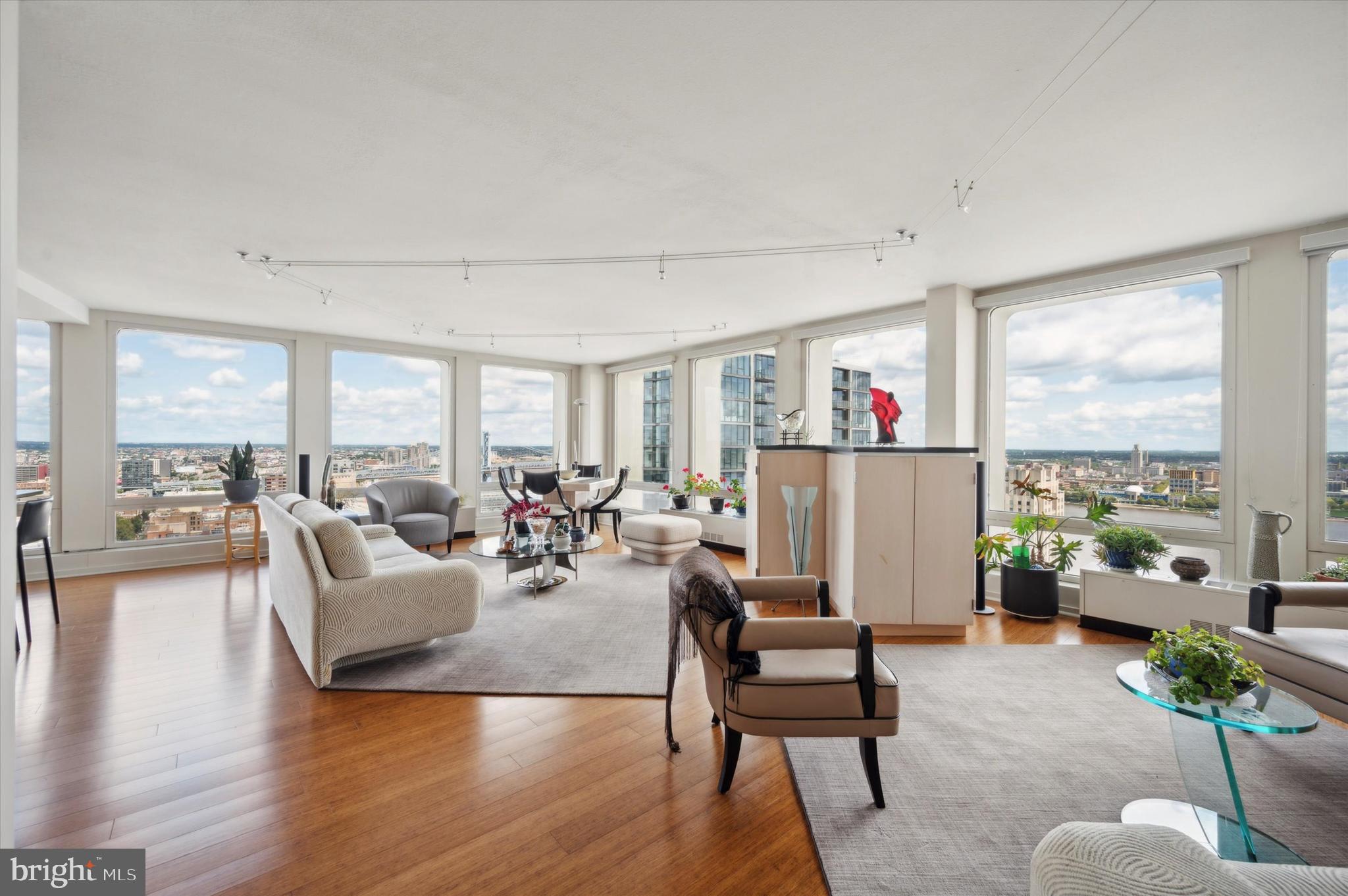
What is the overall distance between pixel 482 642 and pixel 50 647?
8.51ft

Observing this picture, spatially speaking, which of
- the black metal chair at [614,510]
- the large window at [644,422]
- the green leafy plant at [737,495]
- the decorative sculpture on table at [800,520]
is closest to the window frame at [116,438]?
the black metal chair at [614,510]

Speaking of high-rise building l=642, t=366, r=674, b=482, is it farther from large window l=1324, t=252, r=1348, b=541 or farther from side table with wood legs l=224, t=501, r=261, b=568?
large window l=1324, t=252, r=1348, b=541

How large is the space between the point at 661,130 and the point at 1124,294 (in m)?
3.83

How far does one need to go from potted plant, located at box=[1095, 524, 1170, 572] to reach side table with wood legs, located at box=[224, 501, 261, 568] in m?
7.49

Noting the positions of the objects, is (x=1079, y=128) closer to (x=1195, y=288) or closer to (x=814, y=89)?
(x=814, y=89)

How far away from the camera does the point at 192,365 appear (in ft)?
19.3

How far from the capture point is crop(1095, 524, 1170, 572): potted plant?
3.70 meters

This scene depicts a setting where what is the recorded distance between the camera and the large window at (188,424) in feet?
18.3

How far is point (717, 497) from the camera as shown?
6.66 m

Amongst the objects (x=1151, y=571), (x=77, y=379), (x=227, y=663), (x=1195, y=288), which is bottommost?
(x=227, y=663)

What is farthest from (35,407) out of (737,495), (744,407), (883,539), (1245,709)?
(1245,709)

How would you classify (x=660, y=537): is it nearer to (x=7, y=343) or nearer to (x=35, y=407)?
(x=7, y=343)

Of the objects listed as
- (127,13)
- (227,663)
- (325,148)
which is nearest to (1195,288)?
(325,148)

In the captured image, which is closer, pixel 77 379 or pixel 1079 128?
pixel 1079 128
